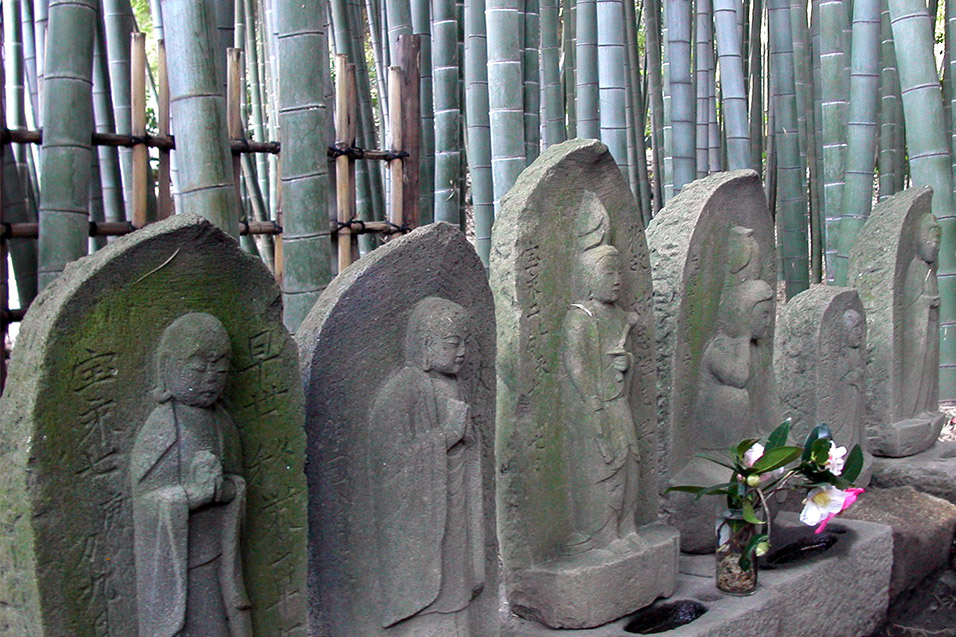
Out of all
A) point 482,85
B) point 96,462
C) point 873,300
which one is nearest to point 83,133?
point 96,462

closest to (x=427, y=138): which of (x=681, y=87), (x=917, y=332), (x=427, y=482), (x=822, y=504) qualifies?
(x=681, y=87)

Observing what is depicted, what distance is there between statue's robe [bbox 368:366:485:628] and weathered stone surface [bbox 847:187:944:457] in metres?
2.77

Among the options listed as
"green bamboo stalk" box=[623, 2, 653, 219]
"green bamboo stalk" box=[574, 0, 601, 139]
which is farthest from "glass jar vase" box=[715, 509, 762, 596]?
"green bamboo stalk" box=[623, 2, 653, 219]

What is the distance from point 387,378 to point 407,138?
9.31ft

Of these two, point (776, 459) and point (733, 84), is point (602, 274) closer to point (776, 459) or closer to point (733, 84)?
point (776, 459)

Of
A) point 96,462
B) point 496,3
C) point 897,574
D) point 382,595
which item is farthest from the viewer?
point 496,3

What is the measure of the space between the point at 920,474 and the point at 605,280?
7.30ft

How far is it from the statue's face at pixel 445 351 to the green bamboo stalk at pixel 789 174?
4318 millimetres

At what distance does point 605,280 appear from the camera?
2936 millimetres

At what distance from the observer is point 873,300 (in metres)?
4.54

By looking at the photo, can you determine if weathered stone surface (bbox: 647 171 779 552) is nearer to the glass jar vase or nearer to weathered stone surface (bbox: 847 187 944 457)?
the glass jar vase

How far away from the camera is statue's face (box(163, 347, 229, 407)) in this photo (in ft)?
6.47

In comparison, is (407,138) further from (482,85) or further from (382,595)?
(382,595)

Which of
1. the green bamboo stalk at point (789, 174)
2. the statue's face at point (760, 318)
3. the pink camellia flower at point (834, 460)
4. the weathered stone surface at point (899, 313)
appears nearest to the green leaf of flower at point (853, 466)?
the pink camellia flower at point (834, 460)
